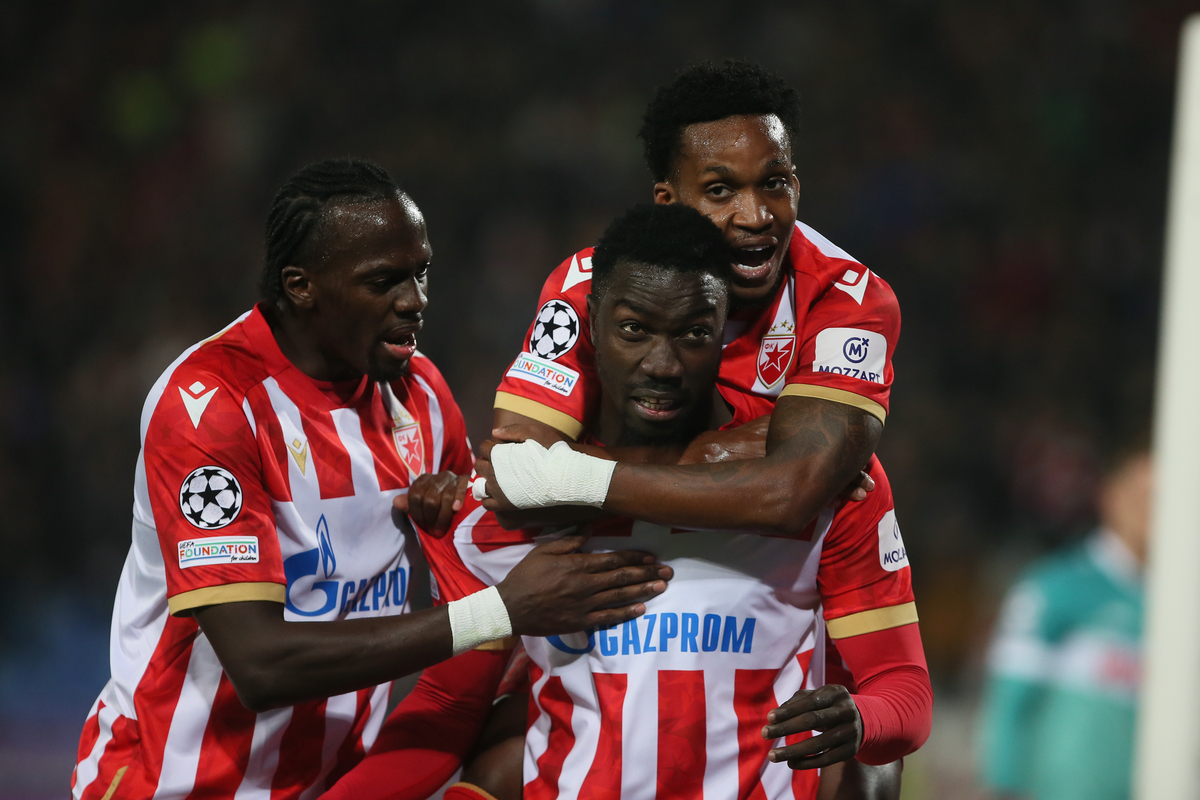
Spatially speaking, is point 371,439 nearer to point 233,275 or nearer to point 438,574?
point 438,574

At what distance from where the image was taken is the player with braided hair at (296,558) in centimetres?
237

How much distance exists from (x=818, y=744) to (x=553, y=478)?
68 cm

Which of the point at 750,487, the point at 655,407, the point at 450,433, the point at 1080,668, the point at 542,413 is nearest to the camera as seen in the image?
the point at 750,487

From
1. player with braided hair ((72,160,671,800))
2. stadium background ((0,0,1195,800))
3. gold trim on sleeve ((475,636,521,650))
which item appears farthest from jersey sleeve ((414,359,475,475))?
stadium background ((0,0,1195,800))

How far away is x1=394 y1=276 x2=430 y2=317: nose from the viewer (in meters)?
2.66

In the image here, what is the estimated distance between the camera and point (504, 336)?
880 centimetres

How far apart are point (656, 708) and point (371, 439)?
93 centimetres

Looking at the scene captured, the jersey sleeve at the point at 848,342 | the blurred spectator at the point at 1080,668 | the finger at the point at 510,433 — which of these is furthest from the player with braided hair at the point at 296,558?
the blurred spectator at the point at 1080,668

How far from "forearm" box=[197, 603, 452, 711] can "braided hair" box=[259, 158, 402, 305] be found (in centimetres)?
79

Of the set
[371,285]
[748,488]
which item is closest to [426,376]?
[371,285]

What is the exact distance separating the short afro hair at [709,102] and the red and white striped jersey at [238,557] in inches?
35.5

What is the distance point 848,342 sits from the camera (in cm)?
242

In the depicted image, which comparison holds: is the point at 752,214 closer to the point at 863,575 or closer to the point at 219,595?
the point at 863,575

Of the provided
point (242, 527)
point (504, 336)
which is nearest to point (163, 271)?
point (504, 336)
